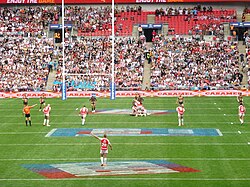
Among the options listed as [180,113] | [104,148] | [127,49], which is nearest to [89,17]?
[127,49]

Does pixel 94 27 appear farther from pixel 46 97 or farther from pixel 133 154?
pixel 133 154

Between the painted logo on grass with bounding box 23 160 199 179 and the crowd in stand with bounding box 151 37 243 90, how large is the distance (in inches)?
1260

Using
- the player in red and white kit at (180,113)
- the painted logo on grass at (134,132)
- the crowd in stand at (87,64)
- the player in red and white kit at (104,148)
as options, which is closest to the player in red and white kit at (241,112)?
the painted logo on grass at (134,132)

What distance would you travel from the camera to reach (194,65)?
65438 millimetres

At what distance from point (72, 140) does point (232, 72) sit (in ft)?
101

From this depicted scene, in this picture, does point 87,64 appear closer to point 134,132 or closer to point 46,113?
point 46,113

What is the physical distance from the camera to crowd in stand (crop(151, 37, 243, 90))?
62719mm

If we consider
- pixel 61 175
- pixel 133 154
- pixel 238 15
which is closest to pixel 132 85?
pixel 238 15

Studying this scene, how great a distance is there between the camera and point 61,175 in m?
27.4

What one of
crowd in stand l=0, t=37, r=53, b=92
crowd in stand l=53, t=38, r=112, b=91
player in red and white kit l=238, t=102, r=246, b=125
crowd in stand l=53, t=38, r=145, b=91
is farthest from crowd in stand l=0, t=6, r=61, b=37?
player in red and white kit l=238, t=102, r=246, b=125

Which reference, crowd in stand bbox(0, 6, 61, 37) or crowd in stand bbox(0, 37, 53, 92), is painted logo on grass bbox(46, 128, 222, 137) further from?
crowd in stand bbox(0, 6, 61, 37)

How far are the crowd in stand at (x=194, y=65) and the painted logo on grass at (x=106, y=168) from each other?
105 feet

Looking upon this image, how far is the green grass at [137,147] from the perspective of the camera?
26625mm

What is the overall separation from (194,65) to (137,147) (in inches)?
1286
